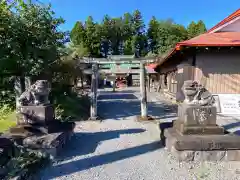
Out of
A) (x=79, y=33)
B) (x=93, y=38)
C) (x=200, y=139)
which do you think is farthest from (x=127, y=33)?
(x=200, y=139)

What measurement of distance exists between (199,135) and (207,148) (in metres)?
0.30

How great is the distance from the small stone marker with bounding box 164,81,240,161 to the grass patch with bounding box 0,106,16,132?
462cm

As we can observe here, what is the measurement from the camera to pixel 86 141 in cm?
483

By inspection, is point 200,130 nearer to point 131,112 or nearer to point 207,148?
point 207,148

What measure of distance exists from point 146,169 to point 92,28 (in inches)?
1624

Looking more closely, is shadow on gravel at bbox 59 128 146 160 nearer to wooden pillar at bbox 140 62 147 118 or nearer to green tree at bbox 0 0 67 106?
wooden pillar at bbox 140 62 147 118

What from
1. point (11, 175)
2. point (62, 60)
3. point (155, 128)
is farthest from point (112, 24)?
point (11, 175)

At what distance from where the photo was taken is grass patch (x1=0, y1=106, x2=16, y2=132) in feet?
18.9

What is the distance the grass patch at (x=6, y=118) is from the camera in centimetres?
577

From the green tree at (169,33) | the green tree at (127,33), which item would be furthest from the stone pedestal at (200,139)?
the green tree at (127,33)

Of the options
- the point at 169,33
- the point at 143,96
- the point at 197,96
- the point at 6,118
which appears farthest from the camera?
the point at 169,33

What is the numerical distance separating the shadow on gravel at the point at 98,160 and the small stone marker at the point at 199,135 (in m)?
0.52

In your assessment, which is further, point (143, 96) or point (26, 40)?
point (143, 96)

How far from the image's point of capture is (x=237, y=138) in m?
3.59
